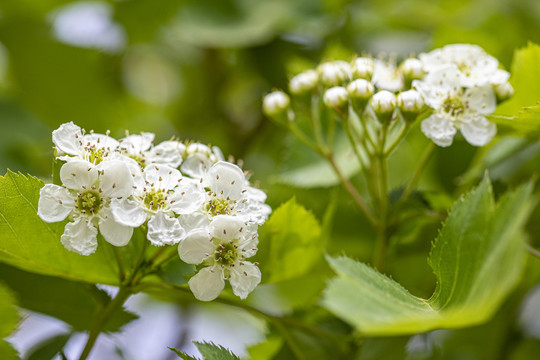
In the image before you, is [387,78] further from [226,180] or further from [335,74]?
[226,180]

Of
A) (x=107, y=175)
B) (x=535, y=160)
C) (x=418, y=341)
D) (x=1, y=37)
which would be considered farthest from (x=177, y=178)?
(x=1, y=37)

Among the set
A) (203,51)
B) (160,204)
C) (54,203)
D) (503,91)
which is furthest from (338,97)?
(203,51)

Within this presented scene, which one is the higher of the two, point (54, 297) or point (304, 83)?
point (304, 83)

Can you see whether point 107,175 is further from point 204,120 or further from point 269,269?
point 204,120

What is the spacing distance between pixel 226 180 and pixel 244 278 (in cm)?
13

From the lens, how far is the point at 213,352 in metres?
0.71

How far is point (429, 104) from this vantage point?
2.87 ft

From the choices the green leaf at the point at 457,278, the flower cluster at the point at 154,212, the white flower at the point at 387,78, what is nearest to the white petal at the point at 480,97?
the white flower at the point at 387,78

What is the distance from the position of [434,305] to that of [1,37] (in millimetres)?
1549

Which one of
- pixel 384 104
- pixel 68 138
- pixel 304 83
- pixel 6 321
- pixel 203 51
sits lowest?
pixel 6 321

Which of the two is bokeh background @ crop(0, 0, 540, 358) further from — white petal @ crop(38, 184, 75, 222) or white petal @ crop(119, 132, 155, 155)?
white petal @ crop(38, 184, 75, 222)

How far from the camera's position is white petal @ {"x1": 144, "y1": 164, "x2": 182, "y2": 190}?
773 millimetres

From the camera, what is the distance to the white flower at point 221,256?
730mm

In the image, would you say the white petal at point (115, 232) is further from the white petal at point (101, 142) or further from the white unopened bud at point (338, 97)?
the white unopened bud at point (338, 97)
